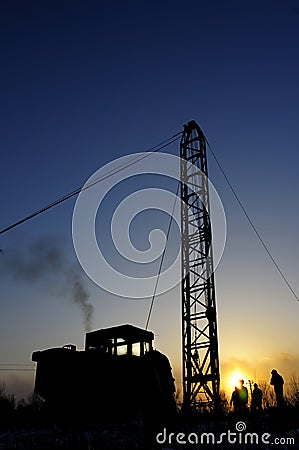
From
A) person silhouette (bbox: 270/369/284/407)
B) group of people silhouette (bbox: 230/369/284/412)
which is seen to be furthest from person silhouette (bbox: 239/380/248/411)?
person silhouette (bbox: 270/369/284/407)

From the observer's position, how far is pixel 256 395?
45.8ft

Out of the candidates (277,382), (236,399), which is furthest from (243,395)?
(277,382)

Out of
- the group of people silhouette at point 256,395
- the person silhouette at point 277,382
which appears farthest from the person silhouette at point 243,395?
the person silhouette at point 277,382

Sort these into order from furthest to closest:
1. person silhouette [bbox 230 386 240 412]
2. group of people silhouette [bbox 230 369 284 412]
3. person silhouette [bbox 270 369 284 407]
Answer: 1. person silhouette [bbox 230 386 240 412]
2. person silhouette [bbox 270 369 284 407]
3. group of people silhouette [bbox 230 369 284 412]

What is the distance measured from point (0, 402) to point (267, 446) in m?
16.0

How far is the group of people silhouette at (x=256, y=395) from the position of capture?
13781 millimetres

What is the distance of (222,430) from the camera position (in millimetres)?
10398

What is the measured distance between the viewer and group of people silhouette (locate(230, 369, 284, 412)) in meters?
13.8

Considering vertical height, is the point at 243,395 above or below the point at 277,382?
below

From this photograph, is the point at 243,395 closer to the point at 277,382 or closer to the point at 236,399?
the point at 236,399

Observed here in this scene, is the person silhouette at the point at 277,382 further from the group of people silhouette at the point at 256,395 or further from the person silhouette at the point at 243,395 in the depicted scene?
the person silhouette at the point at 243,395

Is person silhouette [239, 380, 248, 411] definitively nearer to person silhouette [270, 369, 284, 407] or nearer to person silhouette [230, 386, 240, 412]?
person silhouette [230, 386, 240, 412]

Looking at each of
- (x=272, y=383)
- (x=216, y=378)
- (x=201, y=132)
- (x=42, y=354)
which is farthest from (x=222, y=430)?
(x=201, y=132)

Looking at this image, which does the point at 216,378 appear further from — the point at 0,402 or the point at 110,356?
Answer: the point at 0,402
